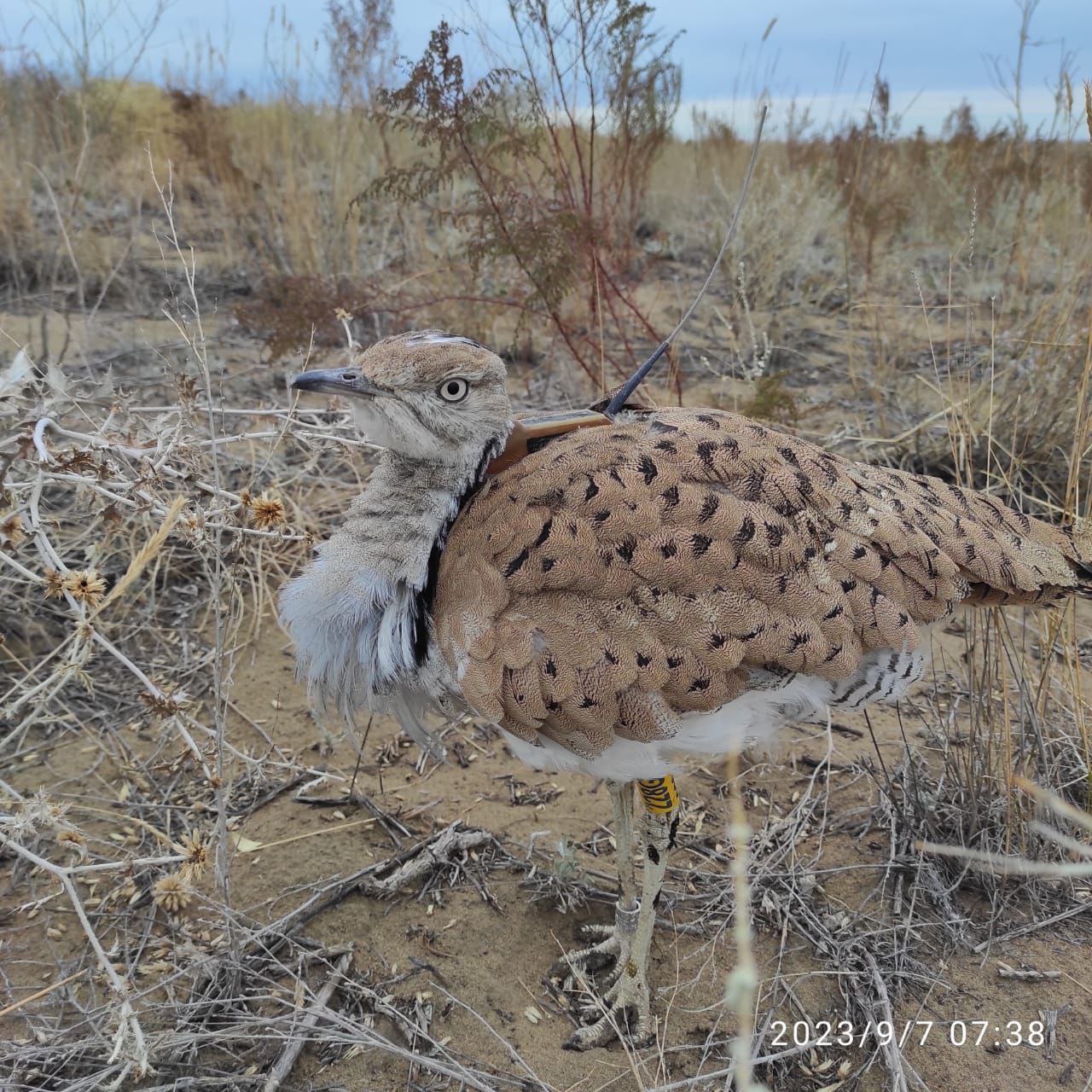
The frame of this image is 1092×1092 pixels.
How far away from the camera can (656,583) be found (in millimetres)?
1780

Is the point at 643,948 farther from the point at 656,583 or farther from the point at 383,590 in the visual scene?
the point at 383,590

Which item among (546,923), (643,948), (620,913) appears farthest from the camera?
(546,923)

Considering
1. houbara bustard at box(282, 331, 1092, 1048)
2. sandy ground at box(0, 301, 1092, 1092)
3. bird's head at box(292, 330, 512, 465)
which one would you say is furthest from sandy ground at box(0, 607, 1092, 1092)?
bird's head at box(292, 330, 512, 465)

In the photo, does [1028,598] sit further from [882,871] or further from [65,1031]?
[65,1031]

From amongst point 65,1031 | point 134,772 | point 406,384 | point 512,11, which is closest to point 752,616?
point 406,384

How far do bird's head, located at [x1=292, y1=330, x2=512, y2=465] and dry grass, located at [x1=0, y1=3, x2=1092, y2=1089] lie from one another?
30cm

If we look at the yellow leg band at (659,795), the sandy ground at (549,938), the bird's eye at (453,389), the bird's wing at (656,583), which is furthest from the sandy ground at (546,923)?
the bird's eye at (453,389)

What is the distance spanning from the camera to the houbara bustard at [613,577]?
1.77 m

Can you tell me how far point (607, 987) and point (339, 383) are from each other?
1732 millimetres

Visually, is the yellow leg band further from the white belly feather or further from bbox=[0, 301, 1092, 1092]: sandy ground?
bbox=[0, 301, 1092, 1092]: sandy ground

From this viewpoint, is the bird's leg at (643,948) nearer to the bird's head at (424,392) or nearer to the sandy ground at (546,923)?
the sandy ground at (546,923)

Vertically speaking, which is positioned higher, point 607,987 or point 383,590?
point 383,590
